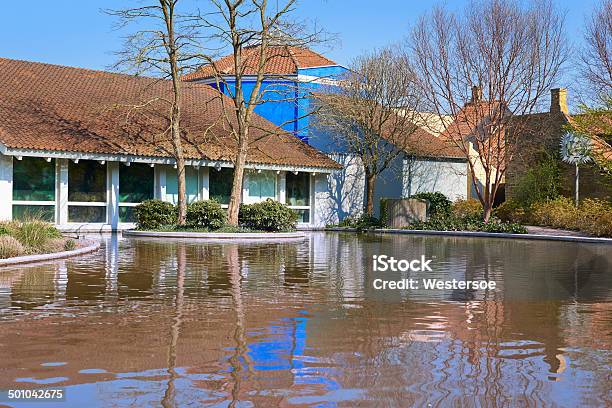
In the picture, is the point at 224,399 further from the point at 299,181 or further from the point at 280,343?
the point at 299,181

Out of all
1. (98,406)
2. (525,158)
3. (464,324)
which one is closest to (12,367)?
(98,406)

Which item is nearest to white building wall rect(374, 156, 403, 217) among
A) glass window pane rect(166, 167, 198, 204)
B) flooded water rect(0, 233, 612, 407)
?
glass window pane rect(166, 167, 198, 204)

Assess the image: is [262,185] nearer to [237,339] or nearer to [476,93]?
[476,93]

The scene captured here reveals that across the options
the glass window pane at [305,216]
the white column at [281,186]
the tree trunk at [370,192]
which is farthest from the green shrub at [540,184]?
the white column at [281,186]

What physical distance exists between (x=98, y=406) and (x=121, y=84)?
1281 inches

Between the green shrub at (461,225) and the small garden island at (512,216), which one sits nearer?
the small garden island at (512,216)

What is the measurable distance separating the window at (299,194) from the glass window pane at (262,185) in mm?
979

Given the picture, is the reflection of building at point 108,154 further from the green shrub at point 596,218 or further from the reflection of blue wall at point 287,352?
the reflection of blue wall at point 287,352

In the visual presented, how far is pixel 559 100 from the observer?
129 ft

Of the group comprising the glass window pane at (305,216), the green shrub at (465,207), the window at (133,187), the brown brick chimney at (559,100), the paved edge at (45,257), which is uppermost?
the brown brick chimney at (559,100)

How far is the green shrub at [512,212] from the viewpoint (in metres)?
35.1

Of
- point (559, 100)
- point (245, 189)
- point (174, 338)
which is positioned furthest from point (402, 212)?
point (174, 338)

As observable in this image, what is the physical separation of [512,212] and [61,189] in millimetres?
20183

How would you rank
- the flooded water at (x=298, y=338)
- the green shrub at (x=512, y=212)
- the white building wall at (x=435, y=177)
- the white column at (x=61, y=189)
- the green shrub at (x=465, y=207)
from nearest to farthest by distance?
the flooded water at (x=298, y=338) → the white column at (x=61, y=189) → the green shrub at (x=512, y=212) → the green shrub at (x=465, y=207) → the white building wall at (x=435, y=177)
